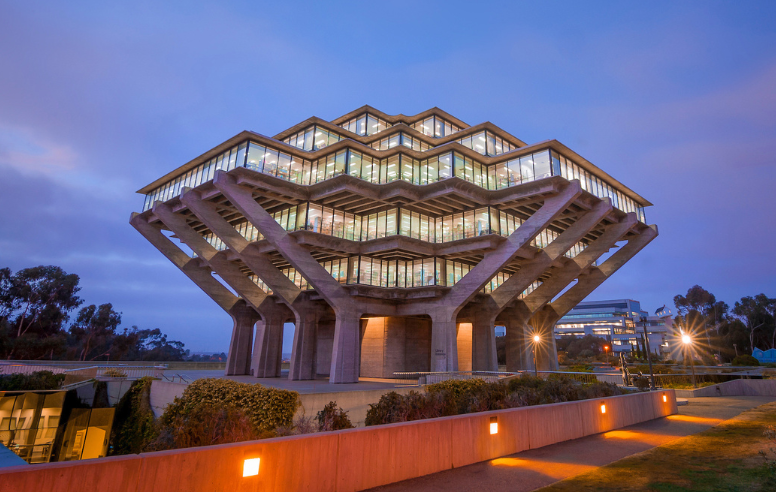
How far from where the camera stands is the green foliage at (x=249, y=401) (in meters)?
14.8

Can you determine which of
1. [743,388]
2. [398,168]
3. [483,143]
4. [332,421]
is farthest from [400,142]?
[332,421]

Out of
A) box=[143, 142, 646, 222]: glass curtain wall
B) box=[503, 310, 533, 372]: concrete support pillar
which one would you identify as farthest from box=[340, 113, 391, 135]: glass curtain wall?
box=[503, 310, 533, 372]: concrete support pillar

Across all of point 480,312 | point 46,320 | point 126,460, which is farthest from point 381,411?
point 46,320

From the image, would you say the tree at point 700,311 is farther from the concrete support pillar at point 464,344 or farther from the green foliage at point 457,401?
the green foliage at point 457,401

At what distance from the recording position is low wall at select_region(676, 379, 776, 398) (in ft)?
82.1

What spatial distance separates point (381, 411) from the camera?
10.6 m

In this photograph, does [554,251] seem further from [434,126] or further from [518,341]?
[434,126]

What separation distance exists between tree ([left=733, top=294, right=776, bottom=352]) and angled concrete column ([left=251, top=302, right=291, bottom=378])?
7796 cm

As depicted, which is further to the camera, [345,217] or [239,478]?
[345,217]

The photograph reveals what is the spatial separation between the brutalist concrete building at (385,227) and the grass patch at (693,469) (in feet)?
75.2

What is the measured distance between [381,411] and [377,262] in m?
27.3

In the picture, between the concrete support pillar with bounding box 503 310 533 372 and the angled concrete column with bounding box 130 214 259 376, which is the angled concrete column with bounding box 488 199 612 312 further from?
the angled concrete column with bounding box 130 214 259 376

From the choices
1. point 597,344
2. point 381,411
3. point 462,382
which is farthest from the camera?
point 597,344

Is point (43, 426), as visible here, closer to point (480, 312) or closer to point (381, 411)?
point (381, 411)
